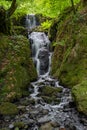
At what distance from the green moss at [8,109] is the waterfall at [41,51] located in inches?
238

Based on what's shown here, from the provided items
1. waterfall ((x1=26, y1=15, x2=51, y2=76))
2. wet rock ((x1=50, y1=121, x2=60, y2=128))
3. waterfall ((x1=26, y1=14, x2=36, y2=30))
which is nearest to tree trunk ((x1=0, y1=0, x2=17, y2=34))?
waterfall ((x1=26, y1=15, x2=51, y2=76))

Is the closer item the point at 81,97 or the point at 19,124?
the point at 19,124

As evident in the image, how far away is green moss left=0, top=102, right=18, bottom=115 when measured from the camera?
27.7 feet

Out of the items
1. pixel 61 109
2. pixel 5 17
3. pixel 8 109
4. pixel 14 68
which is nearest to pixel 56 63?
pixel 14 68

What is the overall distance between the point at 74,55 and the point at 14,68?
302cm

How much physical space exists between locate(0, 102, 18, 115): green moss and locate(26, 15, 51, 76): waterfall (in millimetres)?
6037

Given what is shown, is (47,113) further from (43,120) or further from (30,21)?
(30,21)

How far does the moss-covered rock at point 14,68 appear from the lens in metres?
10.1

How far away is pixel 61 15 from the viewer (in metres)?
16.9

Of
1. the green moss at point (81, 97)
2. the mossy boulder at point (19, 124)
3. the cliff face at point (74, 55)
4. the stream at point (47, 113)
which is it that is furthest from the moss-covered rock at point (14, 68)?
the green moss at point (81, 97)

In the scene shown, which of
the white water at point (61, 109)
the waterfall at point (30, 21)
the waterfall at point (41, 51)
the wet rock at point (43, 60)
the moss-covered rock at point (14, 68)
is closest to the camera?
the white water at point (61, 109)

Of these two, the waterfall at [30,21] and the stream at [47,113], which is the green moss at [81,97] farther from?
the waterfall at [30,21]

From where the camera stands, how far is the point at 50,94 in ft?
33.5

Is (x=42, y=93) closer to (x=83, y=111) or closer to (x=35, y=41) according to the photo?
(x=83, y=111)
